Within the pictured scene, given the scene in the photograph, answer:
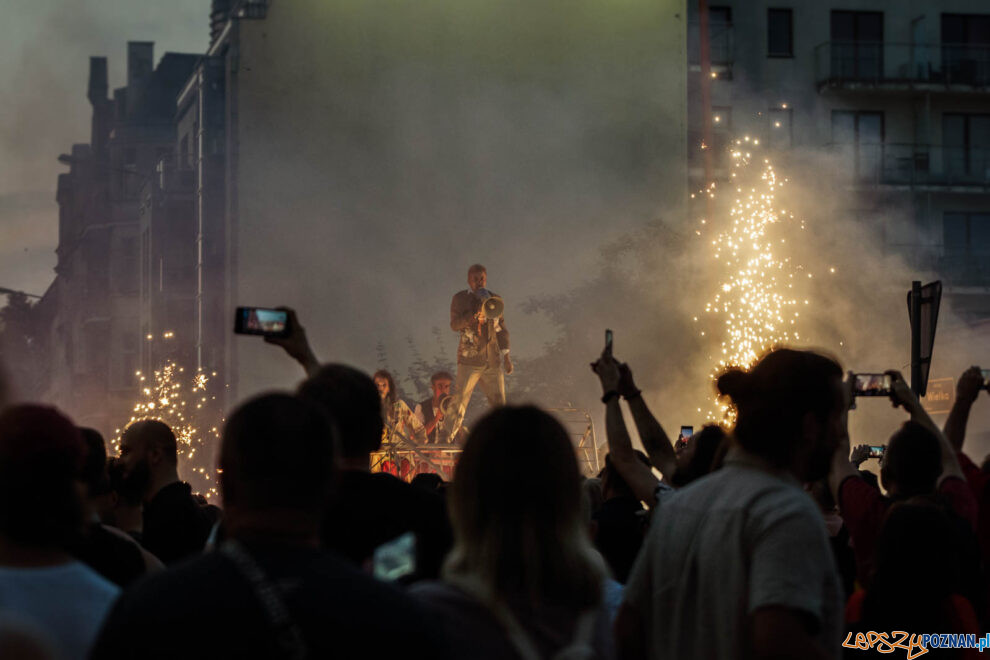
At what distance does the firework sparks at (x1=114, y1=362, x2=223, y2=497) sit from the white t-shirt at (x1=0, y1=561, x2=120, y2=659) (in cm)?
2381

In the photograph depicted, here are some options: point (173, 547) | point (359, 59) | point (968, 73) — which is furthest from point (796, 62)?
point (173, 547)

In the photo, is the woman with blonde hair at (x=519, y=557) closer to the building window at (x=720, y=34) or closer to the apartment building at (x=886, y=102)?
the apartment building at (x=886, y=102)

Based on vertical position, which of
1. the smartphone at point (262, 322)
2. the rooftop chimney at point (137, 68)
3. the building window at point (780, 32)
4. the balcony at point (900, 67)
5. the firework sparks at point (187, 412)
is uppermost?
the rooftop chimney at point (137, 68)

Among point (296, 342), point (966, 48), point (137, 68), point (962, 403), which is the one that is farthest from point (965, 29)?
point (137, 68)

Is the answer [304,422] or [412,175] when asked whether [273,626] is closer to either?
[304,422]

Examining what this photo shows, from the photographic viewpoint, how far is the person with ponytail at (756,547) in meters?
2.86

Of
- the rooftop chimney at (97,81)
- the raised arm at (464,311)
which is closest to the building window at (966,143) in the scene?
the raised arm at (464,311)

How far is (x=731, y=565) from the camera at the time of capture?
299cm

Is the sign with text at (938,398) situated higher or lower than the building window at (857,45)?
lower

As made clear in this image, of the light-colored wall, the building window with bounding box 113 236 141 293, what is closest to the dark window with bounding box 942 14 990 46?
the light-colored wall

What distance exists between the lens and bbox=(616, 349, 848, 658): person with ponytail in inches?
113

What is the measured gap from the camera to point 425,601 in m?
2.42

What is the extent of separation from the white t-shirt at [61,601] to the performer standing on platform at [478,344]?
54.6ft

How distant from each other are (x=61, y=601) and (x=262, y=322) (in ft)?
5.96
